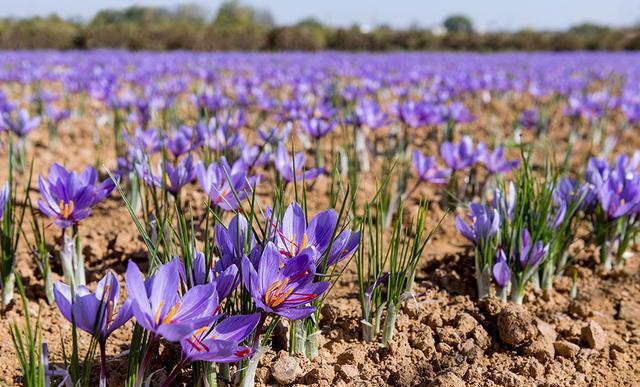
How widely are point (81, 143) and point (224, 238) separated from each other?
3817mm

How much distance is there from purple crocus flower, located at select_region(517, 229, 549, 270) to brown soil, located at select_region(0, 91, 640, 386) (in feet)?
0.46

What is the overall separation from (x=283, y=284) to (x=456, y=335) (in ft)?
2.39

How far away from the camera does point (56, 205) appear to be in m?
1.66

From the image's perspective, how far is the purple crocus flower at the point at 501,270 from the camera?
6.08 feet

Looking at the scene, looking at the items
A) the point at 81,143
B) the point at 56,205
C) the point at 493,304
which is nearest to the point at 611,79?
the point at 81,143

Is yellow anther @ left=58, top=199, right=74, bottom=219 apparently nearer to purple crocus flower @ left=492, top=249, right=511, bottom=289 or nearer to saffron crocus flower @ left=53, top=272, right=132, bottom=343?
saffron crocus flower @ left=53, top=272, right=132, bottom=343

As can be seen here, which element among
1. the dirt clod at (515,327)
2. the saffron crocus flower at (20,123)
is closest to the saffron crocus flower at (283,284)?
the dirt clod at (515,327)

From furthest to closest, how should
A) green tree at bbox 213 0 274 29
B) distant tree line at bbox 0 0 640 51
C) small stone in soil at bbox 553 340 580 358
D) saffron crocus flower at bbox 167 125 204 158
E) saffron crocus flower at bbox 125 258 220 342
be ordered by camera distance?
green tree at bbox 213 0 274 29
distant tree line at bbox 0 0 640 51
saffron crocus flower at bbox 167 125 204 158
small stone in soil at bbox 553 340 580 358
saffron crocus flower at bbox 125 258 220 342

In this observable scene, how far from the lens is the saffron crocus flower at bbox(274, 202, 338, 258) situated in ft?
4.56

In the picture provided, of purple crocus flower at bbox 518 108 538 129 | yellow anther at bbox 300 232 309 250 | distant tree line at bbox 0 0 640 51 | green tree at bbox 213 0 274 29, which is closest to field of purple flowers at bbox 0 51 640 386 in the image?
yellow anther at bbox 300 232 309 250

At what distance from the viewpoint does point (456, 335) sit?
5.74ft

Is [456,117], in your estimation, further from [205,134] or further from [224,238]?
[224,238]

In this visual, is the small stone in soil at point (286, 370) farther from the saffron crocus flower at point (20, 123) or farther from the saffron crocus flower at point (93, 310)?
the saffron crocus flower at point (20, 123)

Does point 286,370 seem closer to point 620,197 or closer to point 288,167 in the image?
point 288,167
